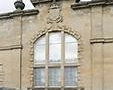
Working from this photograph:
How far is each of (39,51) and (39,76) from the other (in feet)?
5.20

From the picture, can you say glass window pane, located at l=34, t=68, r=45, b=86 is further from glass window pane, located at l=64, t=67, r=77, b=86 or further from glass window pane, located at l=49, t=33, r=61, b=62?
glass window pane, located at l=64, t=67, r=77, b=86

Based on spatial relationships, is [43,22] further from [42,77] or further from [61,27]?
[42,77]

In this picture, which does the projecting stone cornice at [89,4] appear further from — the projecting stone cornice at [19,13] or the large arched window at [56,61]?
the projecting stone cornice at [19,13]

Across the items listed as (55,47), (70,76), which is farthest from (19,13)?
(70,76)

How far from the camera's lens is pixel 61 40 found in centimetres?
2297

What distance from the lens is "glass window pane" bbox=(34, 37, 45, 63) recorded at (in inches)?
920

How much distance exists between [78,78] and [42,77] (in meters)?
2.38

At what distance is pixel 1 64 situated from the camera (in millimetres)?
24547

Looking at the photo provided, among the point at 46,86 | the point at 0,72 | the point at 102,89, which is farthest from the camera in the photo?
the point at 0,72

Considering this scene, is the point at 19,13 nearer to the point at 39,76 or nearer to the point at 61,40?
the point at 61,40

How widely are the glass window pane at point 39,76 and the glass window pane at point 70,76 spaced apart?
4.80ft

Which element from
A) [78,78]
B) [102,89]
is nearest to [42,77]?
[78,78]

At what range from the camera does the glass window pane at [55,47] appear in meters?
23.0

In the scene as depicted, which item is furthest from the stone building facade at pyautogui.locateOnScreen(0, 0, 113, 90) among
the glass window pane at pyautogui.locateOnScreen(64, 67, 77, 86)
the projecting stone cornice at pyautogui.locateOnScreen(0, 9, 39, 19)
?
the glass window pane at pyautogui.locateOnScreen(64, 67, 77, 86)
